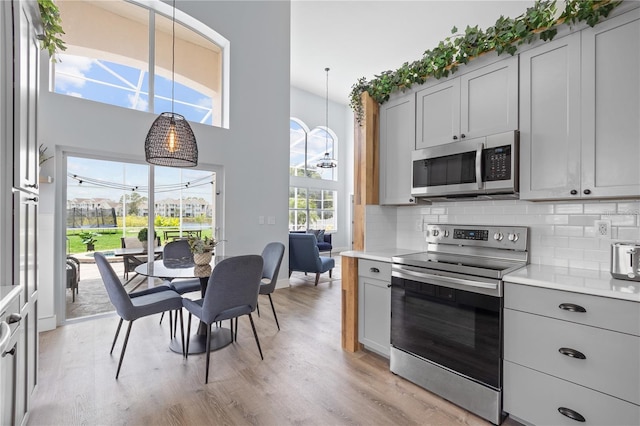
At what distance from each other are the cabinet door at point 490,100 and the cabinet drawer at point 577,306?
1104 millimetres

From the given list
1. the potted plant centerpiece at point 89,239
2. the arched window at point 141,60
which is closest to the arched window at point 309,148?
the arched window at point 141,60

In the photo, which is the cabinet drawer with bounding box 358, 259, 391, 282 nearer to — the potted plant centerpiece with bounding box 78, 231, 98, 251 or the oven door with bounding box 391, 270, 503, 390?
the oven door with bounding box 391, 270, 503, 390

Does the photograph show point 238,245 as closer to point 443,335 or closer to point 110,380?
point 110,380

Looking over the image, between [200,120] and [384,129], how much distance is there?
299 centimetres

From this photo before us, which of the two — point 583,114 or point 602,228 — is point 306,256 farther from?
point 583,114

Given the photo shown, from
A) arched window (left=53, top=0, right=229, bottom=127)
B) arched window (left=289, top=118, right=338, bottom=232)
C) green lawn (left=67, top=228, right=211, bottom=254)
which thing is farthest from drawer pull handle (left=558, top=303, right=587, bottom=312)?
arched window (left=289, top=118, right=338, bottom=232)

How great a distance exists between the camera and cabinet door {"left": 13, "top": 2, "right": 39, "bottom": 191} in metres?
1.50

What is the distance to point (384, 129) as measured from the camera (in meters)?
2.83

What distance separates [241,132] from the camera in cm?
464

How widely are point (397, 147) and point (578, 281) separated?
63.9 inches

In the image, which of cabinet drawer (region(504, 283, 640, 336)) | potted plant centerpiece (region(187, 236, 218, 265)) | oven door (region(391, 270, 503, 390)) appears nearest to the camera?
cabinet drawer (region(504, 283, 640, 336))

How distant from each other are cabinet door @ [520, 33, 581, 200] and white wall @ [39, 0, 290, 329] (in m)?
3.62

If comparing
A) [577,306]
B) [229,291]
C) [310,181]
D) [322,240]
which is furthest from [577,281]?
[310,181]

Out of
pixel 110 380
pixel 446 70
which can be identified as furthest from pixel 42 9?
pixel 446 70
